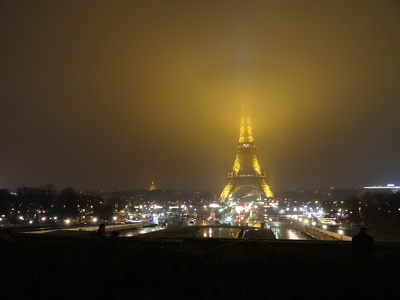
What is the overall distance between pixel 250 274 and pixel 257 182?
314ft

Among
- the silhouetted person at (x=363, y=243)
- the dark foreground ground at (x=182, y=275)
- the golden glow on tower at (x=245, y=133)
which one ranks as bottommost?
the dark foreground ground at (x=182, y=275)

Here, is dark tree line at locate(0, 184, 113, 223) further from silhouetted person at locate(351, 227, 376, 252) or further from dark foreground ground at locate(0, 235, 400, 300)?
silhouetted person at locate(351, 227, 376, 252)

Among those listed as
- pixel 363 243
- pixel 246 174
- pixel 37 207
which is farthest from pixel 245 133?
pixel 363 243

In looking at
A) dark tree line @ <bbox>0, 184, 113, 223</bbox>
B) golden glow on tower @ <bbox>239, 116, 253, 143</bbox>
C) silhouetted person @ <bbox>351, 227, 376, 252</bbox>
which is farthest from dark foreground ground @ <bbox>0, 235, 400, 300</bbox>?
golden glow on tower @ <bbox>239, 116, 253, 143</bbox>

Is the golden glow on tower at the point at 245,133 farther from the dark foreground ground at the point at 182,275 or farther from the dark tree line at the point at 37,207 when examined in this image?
the dark foreground ground at the point at 182,275

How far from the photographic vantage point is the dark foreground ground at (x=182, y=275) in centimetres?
566

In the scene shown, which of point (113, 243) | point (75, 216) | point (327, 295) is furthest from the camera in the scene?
point (75, 216)

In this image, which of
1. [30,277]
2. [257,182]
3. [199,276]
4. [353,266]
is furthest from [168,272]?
[257,182]

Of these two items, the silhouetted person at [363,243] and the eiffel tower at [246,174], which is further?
the eiffel tower at [246,174]

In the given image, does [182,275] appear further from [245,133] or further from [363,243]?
[245,133]

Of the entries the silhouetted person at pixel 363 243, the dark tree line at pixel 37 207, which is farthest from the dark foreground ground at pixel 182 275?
the dark tree line at pixel 37 207

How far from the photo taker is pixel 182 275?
6.37 m

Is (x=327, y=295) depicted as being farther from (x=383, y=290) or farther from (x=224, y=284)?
(x=224, y=284)

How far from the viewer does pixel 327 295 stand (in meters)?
5.73
